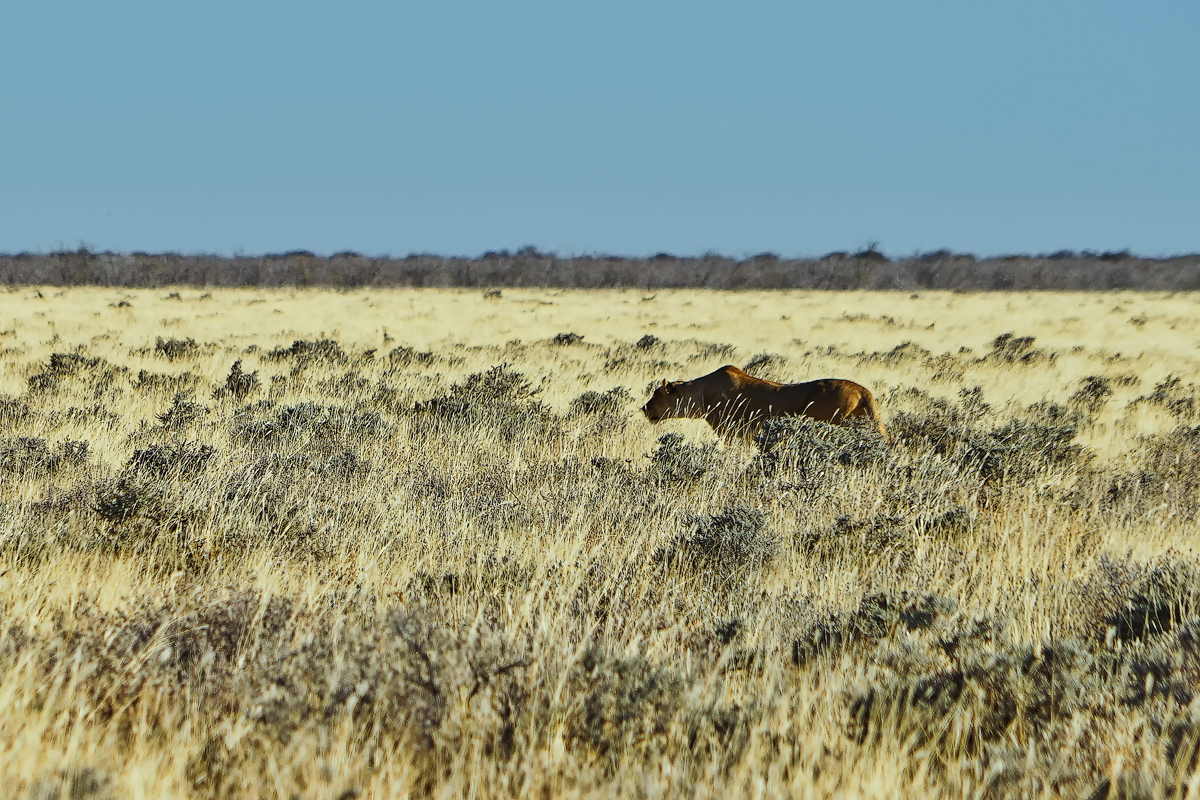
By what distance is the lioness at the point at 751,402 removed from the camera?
8195mm

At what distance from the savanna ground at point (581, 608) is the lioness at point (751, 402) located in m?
0.30

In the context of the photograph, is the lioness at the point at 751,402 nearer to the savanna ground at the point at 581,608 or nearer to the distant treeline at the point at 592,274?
the savanna ground at the point at 581,608

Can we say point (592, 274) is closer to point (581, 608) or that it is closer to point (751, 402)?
point (751, 402)

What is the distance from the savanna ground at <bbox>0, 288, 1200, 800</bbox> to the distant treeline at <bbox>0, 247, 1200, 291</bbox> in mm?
47885

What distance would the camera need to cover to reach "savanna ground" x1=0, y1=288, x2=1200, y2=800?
2402 mm

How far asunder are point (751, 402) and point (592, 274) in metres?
57.0

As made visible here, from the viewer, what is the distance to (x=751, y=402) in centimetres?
882

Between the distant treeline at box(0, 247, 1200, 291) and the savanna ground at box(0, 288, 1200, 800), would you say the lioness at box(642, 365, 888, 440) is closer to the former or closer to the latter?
the savanna ground at box(0, 288, 1200, 800)

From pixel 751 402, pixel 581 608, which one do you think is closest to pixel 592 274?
pixel 751 402

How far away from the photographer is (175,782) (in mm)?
2295

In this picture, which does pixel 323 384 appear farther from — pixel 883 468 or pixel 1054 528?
pixel 1054 528

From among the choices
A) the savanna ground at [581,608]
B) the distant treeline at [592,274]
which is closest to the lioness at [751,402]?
the savanna ground at [581,608]

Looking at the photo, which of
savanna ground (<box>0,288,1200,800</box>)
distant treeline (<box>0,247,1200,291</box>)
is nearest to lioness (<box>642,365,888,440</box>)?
savanna ground (<box>0,288,1200,800</box>)

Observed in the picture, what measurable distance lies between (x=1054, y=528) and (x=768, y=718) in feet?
10.0
